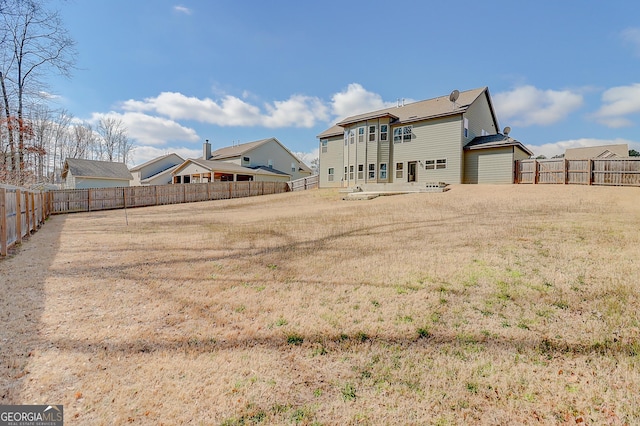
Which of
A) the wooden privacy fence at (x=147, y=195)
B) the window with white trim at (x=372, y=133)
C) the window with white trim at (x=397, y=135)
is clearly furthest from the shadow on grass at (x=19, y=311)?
the window with white trim at (x=397, y=135)

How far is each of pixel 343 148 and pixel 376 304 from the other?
71.7ft

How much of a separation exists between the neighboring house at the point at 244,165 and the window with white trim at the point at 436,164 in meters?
18.0

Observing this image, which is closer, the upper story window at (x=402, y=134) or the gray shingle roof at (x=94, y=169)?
the upper story window at (x=402, y=134)

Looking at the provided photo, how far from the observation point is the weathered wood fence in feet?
93.3

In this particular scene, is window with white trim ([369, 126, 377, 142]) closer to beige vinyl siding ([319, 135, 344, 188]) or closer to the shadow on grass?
beige vinyl siding ([319, 135, 344, 188])

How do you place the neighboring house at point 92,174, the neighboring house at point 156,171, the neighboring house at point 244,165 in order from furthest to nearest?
the neighboring house at point 156,171, the neighboring house at point 92,174, the neighboring house at point 244,165

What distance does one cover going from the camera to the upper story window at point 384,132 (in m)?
22.2

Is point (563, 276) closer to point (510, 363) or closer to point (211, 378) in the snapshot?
point (510, 363)

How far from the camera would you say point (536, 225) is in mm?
7812

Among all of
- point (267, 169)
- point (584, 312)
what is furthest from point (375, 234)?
point (267, 169)

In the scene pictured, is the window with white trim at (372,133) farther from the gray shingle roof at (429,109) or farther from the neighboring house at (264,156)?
the neighboring house at (264,156)

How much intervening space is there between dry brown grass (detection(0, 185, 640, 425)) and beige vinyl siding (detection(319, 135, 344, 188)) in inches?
741

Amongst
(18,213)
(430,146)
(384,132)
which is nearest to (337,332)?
(18,213)

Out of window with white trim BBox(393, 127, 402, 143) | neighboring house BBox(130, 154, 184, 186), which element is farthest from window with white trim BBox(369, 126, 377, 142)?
neighboring house BBox(130, 154, 184, 186)
